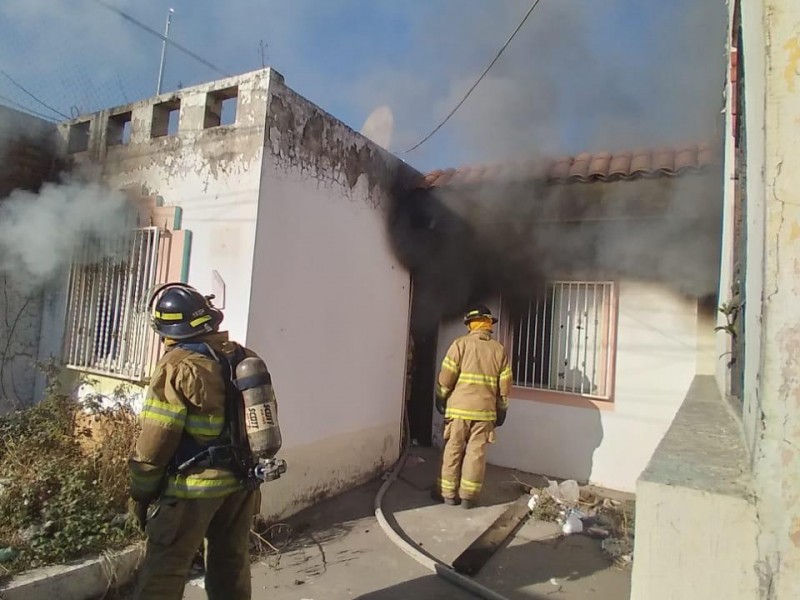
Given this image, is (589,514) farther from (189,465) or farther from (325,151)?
(325,151)

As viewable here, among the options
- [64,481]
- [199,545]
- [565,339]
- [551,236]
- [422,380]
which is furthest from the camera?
[422,380]

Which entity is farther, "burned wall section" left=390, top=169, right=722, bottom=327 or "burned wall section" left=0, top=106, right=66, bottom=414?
"burned wall section" left=0, top=106, right=66, bottom=414

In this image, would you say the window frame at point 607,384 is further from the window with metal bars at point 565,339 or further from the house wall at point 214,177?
the house wall at point 214,177

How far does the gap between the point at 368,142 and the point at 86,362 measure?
3.76m

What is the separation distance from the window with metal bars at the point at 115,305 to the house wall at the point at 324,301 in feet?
3.71

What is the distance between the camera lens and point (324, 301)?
16.6ft

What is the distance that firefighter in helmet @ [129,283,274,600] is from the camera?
2.57m

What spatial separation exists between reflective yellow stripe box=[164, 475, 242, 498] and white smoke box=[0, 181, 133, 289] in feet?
10.7

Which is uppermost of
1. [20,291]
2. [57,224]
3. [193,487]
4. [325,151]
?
[325,151]

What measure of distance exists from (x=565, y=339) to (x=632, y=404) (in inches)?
41.9

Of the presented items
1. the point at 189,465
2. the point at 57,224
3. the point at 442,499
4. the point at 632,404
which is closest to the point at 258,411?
the point at 189,465

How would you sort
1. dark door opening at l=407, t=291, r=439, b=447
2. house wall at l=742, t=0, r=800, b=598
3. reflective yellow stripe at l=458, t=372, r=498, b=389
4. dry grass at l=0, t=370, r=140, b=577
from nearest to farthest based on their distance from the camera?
house wall at l=742, t=0, r=800, b=598, dry grass at l=0, t=370, r=140, b=577, reflective yellow stripe at l=458, t=372, r=498, b=389, dark door opening at l=407, t=291, r=439, b=447

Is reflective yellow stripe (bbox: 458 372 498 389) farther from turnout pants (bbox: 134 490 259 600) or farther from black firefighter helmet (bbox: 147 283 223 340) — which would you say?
black firefighter helmet (bbox: 147 283 223 340)

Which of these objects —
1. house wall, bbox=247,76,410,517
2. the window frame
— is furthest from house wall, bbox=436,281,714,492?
house wall, bbox=247,76,410,517
